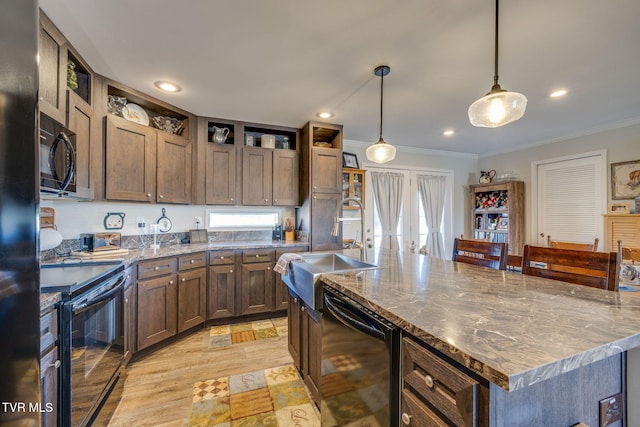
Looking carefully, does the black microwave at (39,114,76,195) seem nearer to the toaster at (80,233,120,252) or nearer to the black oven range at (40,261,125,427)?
the black oven range at (40,261,125,427)

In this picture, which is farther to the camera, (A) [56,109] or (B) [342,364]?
(A) [56,109]

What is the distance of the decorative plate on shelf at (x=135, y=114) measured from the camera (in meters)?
2.64

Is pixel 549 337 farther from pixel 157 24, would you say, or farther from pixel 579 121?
pixel 579 121

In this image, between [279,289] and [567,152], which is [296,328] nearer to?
[279,289]

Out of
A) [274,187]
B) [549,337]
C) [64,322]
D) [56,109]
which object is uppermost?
[56,109]

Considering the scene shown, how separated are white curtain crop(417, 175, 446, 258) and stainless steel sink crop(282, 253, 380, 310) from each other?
3192mm

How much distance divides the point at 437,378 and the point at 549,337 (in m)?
0.32

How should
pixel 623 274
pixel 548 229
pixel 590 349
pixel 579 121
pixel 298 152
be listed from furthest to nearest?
1. pixel 548 229
2. pixel 298 152
3. pixel 579 121
4. pixel 623 274
5. pixel 590 349

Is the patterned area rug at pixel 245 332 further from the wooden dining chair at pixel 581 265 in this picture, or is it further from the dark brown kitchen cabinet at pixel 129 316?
the wooden dining chair at pixel 581 265

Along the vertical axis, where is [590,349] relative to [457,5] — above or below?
below

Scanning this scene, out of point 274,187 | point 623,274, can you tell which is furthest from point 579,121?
point 274,187

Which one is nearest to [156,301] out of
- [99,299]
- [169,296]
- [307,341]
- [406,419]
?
[169,296]

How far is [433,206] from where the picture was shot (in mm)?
4898

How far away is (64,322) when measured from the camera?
1.25 meters
